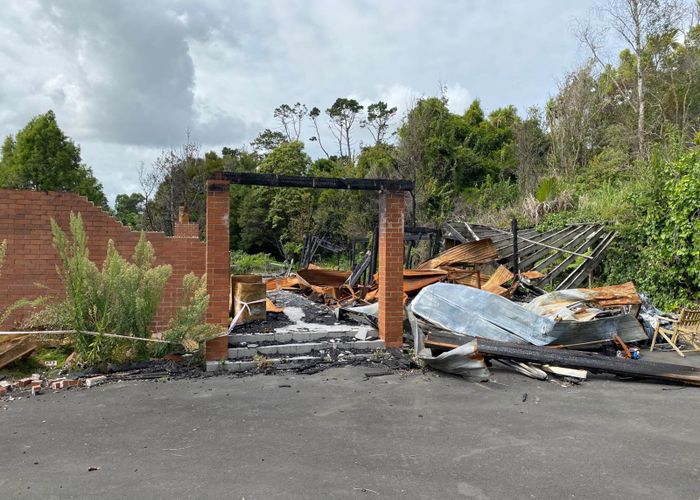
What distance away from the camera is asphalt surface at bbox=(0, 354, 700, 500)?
11.2 ft

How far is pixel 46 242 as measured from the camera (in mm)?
7148

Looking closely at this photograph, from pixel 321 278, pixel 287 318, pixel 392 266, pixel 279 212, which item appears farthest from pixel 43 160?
pixel 392 266

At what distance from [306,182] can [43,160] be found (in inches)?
868

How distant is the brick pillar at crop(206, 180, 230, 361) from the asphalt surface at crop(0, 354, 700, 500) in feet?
3.18

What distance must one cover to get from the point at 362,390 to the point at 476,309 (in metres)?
2.68

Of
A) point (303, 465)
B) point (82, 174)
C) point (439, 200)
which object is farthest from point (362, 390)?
point (82, 174)

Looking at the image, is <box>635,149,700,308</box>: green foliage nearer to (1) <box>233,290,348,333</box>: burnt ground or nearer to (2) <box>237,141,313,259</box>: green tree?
(1) <box>233,290,348,333</box>: burnt ground

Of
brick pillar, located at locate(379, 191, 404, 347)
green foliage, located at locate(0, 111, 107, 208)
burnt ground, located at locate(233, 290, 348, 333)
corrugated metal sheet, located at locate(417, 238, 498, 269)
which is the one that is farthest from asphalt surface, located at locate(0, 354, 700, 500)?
green foliage, located at locate(0, 111, 107, 208)

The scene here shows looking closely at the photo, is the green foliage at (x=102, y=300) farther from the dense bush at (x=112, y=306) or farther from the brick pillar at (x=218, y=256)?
the brick pillar at (x=218, y=256)

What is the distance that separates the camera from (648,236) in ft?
35.5

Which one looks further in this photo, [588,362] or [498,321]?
[498,321]

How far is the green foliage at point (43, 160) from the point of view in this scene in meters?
23.3

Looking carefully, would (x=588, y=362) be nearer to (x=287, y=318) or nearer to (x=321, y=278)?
(x=287, y=318)

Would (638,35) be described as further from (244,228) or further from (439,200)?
(244,228)
